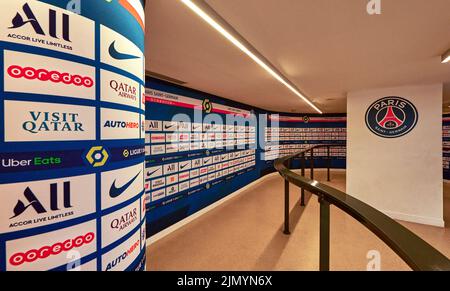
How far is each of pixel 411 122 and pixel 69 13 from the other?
15.5 ft

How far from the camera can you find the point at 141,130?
1.03 meters

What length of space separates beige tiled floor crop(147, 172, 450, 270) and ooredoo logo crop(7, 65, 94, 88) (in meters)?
2.21

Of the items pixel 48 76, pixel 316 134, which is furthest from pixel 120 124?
pixel 316 134

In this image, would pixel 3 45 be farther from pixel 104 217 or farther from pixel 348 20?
pixel 348 20

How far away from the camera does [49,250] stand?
2.16 ft

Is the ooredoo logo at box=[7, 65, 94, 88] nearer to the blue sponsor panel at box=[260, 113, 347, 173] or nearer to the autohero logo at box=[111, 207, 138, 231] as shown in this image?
the autohero logo at box=[111, 207, 138, 231]

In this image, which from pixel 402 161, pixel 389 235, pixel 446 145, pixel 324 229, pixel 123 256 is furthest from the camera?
pixel 446 145

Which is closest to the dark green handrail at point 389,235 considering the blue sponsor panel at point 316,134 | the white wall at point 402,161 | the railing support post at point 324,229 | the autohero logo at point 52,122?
the railing support post at point 324,229

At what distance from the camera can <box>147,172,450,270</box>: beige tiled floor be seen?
2.27 m

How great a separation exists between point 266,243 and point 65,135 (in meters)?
2.70

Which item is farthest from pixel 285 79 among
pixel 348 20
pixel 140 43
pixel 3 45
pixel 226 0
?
pixel 3 45

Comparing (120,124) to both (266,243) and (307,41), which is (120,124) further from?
(266,243)

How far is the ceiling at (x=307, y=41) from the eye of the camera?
133cm

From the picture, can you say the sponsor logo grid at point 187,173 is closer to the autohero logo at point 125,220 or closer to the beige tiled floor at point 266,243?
the beige tiled floor at point 266,243
